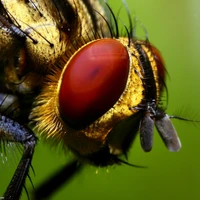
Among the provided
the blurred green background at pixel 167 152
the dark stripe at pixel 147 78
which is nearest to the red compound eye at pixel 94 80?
the dark stripe at pixel 147 78

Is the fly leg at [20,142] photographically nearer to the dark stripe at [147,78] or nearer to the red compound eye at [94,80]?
the red compound eye at [94,80]

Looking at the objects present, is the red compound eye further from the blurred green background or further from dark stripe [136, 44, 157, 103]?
the blurred green background

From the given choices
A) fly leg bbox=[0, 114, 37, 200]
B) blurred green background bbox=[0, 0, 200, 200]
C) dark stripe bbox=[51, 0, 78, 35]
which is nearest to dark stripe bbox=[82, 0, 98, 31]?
dark stripe bbox=[51, 0, 78, 35]

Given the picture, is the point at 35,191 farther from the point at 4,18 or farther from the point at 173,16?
the point at 173,16

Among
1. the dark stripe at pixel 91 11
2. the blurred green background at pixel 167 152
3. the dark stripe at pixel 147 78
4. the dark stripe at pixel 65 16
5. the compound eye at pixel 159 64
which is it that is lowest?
the blurred green background at pixel 167 152

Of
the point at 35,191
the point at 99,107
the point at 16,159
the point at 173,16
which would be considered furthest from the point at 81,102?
the point at 173,16

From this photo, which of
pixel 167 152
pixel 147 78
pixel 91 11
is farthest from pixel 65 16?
pixel 167 152
